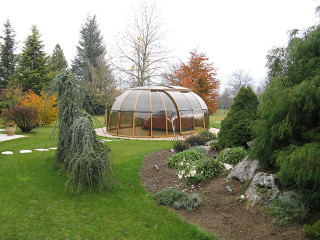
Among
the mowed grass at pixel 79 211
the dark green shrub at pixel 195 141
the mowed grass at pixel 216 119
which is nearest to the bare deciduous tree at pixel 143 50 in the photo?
the mowed grass at pixel 216 119

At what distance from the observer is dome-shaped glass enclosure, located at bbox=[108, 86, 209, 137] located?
11992 mm

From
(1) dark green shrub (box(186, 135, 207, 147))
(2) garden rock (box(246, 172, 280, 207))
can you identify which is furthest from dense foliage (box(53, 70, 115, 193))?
(1) dark green shrub (box(186, 135, 207, 147))

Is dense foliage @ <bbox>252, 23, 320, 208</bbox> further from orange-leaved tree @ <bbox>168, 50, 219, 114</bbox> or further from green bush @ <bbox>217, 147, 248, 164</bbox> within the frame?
orange-leaved tree @ <bbox>168, 50, 219, 114</bbox>

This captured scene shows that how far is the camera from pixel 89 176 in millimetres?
5156

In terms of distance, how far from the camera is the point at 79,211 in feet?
13.7

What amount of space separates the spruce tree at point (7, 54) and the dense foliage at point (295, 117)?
35.0 meters

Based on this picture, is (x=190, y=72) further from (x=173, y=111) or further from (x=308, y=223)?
(x=308, y=223)

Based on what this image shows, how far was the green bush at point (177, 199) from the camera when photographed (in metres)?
4.16

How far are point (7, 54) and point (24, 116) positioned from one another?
24881 millimetres

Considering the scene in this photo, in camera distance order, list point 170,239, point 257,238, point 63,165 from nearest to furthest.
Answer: point 257,238, point 170,239, point 63,165

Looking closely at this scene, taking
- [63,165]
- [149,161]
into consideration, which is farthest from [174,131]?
[63,165]

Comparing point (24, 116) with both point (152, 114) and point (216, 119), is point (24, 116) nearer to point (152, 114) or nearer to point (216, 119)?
point (152, 114)

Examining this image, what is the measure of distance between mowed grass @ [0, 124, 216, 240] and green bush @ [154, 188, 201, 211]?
0.15 meters

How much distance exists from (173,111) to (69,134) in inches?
284
